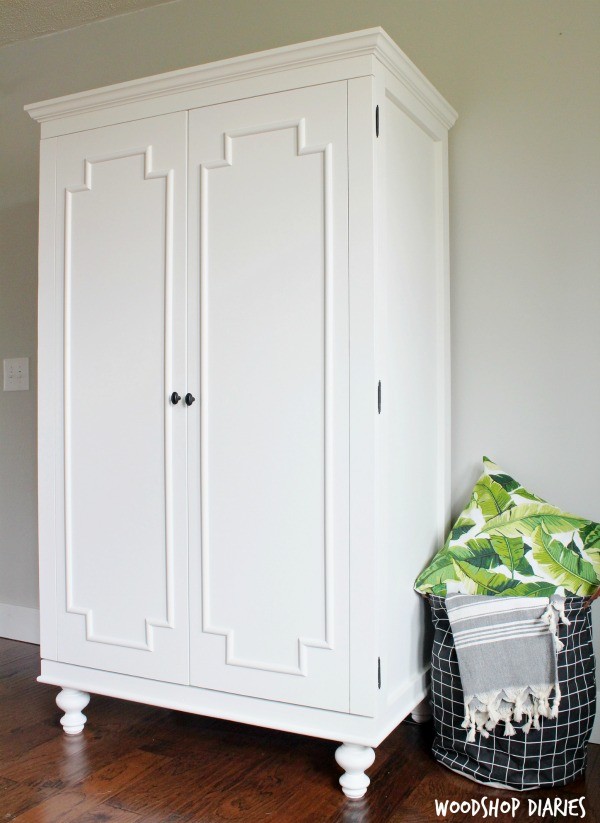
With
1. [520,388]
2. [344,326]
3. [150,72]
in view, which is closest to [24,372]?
[150,72]

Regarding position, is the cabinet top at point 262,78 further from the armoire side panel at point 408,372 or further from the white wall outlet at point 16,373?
the white wall outlet at point 16,373

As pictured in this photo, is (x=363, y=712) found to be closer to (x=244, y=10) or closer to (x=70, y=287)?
(x=70, y=287)

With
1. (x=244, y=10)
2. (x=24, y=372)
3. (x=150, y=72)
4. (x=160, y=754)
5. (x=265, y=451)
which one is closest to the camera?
(x=265, y=451)

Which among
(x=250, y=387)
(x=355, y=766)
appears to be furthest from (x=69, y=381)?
(x=355, y=766)

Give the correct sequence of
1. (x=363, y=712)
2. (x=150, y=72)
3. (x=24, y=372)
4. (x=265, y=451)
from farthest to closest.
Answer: (x=24, y=372)
(x=150, y=72)
(x=265, y=451)
(x=363, y=712)

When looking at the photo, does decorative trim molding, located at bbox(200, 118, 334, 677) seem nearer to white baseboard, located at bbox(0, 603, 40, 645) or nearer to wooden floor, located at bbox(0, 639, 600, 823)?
wooden floor, located at bbox(0, 639, 600, 823)

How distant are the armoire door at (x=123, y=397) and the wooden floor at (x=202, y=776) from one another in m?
0.22

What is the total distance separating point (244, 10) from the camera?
258cm

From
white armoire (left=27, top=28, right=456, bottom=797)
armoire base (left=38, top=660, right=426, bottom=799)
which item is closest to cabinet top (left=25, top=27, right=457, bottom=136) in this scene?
white armoire (left=27, top=28, right=456, bottom=797)

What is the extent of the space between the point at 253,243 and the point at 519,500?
944 mm

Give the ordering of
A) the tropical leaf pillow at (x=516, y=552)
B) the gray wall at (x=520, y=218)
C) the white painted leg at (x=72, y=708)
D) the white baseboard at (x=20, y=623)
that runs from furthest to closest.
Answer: the white baseboard at (x=20, y=623) < the white painted leg at (x=72, y=708) < the gray wall at (x=520, y=218) < the tropical leaf pillow at (x=516, y=552)

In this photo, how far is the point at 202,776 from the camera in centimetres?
191

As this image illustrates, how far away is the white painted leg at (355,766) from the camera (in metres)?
1.78

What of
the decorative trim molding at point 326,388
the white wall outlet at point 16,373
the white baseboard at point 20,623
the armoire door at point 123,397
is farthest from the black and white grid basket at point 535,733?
the white wall outlet at point 16,373
